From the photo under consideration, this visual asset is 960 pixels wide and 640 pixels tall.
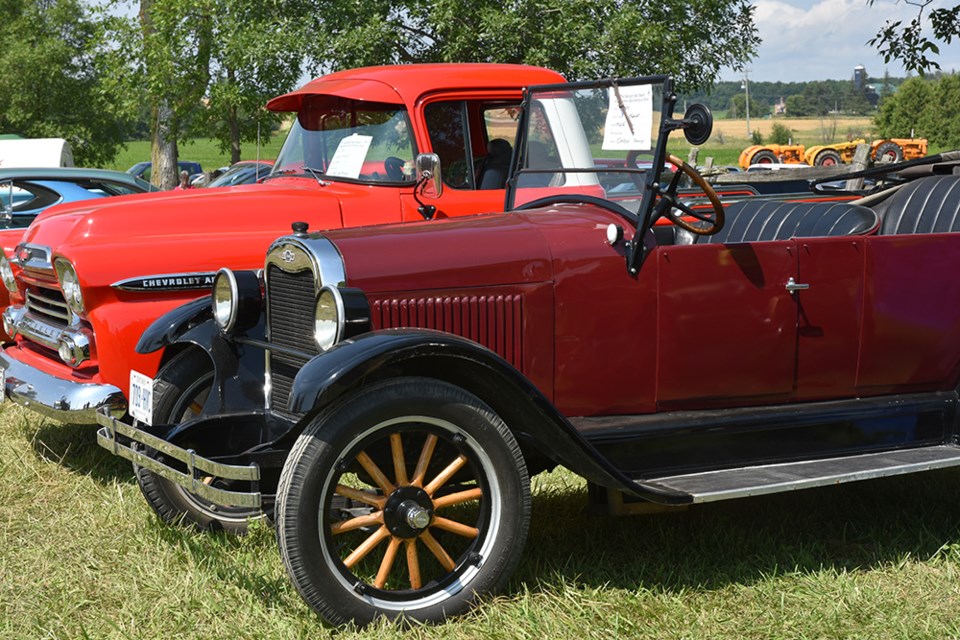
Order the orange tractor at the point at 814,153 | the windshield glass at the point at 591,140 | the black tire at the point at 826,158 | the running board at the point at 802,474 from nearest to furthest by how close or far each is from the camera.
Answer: the running board at the point at 802,474
the windshield glass at the point at 591,140
the black tire at the point at 826,158
the orange tractor at the point at 814,153

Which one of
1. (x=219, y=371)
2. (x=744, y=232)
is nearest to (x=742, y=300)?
(x=744, y=232)

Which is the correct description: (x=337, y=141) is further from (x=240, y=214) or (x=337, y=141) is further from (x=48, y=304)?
(x=48, y=304)

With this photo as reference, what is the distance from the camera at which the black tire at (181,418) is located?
445 centimetres

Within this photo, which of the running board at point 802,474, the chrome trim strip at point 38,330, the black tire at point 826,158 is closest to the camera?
the running board at point 802,474

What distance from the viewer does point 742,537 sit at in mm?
4406

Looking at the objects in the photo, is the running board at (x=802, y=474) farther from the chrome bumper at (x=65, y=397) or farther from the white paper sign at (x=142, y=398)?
the chrome bumper at (x=65, y=397)

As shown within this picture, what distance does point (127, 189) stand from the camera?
29.8ft

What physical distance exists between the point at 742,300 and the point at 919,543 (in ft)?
4.20

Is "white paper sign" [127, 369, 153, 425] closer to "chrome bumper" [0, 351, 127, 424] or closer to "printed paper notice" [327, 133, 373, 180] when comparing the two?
"chrome bumper" [0, 351, 127, 424]

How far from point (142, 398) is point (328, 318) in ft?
3.81

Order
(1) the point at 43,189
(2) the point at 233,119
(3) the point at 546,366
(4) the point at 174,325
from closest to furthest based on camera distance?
(3) the point at 546,366 < (4) the point at 174,325 < (1) the point at 43,189 < (2) the point at 233,119

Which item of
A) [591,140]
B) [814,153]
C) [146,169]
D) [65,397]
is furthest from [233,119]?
[814,153]

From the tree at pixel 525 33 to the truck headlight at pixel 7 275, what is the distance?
26.1 ft

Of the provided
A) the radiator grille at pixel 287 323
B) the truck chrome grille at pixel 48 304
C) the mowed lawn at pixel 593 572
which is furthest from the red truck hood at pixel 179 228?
the radiator grille at pixel 287 323
